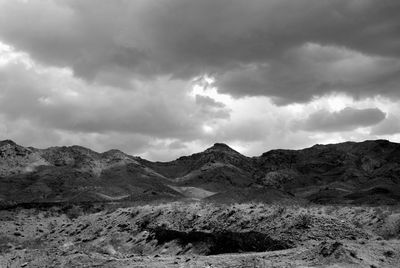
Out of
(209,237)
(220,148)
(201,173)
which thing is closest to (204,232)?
(209,237)

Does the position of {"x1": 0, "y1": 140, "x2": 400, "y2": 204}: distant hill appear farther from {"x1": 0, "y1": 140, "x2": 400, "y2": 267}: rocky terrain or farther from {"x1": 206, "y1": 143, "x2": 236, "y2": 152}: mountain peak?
{"x1": 0, "y1": 140, "x2": 400, "y2": 267}: rocky terrain

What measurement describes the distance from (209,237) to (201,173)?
133 meters

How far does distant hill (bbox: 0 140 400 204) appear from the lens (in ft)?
381

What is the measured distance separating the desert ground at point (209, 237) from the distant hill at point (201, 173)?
5804 centimetres

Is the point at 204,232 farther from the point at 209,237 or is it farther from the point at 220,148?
the point at 220,148

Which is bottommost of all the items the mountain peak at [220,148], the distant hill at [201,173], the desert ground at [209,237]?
the desert ground at [209,237]

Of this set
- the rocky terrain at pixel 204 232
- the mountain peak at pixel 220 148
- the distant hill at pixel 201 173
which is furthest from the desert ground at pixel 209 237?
the mountain peak at pixel 220 148

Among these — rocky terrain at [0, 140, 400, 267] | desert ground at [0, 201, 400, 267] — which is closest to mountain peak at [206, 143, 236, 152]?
rocky terrain at [0, 140, 400, 267]

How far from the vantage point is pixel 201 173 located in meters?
162

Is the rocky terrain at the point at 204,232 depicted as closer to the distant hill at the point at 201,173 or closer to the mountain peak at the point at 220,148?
the distant hill at the point at 201,173

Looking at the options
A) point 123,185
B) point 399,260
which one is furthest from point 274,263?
point 123,185

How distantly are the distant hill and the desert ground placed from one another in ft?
190

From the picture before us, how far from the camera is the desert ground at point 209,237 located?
2014 cm

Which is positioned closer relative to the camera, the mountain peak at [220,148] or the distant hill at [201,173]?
the distant hill at [201,173]
